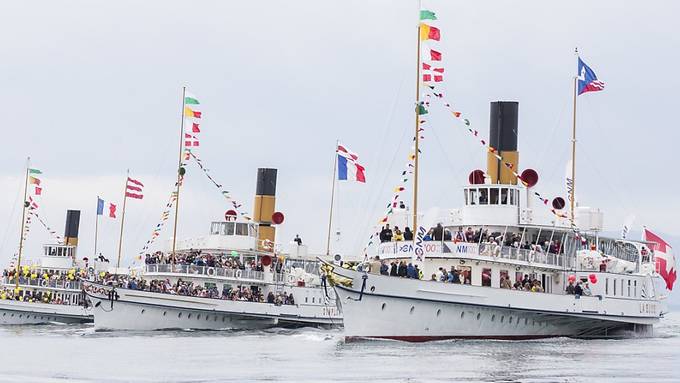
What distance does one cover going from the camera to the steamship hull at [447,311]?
5350cm

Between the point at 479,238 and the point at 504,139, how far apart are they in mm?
6149

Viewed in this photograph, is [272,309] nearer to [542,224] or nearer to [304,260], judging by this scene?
[304,260]

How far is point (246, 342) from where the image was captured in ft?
202

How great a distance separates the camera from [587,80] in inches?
2537

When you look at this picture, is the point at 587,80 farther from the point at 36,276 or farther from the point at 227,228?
the point at 36,276

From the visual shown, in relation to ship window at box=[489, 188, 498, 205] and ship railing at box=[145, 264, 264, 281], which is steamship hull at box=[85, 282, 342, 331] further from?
ship window at box=[489, 188, 498, 205]

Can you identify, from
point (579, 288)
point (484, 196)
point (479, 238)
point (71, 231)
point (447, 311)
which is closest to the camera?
point (447, 311)

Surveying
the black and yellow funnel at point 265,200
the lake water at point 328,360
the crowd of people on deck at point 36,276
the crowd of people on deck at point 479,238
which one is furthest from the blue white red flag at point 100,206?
the crowd of people on deck at point 479,238

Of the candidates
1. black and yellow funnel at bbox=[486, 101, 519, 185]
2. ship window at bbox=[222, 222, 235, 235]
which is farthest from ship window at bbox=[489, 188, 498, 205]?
ship window at bbox=[222, 222, 235, 235]

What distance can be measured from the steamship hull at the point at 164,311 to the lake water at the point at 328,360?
7438 mm

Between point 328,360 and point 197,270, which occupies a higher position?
point 197,270

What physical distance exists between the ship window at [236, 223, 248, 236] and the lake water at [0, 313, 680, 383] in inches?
659

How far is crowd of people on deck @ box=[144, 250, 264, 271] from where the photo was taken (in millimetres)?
76812

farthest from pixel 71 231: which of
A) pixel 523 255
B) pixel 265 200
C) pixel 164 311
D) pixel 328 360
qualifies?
pixel 328 360
